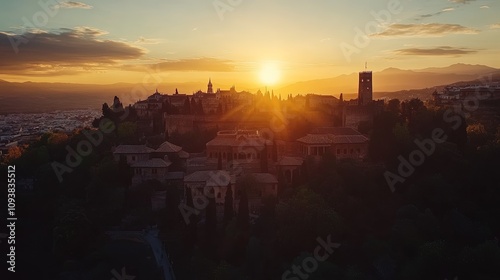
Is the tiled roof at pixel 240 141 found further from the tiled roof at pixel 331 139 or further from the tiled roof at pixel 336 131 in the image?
the tiled roof at pixel 336 131

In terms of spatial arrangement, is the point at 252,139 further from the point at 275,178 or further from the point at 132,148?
the point at 132,148

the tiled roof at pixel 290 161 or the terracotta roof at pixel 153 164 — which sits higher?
the tiled roof at pixel 290 161

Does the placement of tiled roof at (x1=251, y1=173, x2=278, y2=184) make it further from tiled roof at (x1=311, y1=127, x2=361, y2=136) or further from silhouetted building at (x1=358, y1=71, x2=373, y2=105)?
silhouetted building at (x1=358, y1=71, x2=373, y2=105)

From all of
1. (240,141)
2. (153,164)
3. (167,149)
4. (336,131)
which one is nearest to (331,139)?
(336,131)

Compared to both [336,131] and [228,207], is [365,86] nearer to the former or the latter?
[336,131]

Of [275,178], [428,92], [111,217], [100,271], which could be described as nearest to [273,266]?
[275,178]

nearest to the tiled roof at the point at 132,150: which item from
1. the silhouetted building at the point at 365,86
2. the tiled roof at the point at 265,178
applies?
the tiled roof at the point at 265,178

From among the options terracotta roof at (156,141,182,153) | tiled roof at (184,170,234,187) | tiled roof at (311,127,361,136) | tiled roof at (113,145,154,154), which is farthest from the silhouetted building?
tiled roof at (113,145,154,154)
